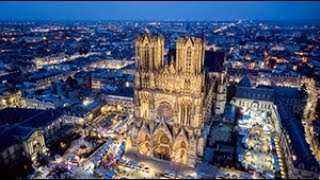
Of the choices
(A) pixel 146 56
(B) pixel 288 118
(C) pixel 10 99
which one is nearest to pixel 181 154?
(A) pixel 146 56

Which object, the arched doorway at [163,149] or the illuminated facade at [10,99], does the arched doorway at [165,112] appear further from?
the illuminated facade at [10,99]

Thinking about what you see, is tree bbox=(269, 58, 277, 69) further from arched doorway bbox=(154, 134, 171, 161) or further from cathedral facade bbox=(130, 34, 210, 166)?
arched doorway bbox=(154, 134, 171, 161)

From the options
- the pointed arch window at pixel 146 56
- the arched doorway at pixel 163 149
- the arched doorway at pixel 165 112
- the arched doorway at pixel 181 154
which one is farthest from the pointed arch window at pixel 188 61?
the arched doorway at pixel 181 154

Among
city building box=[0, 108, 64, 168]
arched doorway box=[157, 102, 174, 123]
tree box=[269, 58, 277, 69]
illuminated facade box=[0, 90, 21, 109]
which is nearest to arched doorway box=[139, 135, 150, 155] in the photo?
arched doorway box=[157, 102, 174, 123]

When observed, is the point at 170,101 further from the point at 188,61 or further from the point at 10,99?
the point at 10,99

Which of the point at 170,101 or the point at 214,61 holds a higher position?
the point at 214,61

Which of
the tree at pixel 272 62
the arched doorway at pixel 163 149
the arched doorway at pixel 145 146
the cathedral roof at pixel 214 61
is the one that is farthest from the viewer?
the tree at pixel 272 62

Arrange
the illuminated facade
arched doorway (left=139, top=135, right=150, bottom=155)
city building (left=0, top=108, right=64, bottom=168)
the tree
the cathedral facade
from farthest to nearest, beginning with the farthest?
the tree, the illuminated facade, arched doorway (left=139, top=135, right=150, bottom=155), city building (left=0, top=108, right=64, bottom=168), the cathedral facade

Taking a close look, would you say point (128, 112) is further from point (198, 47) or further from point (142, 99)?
point (198, 47)
